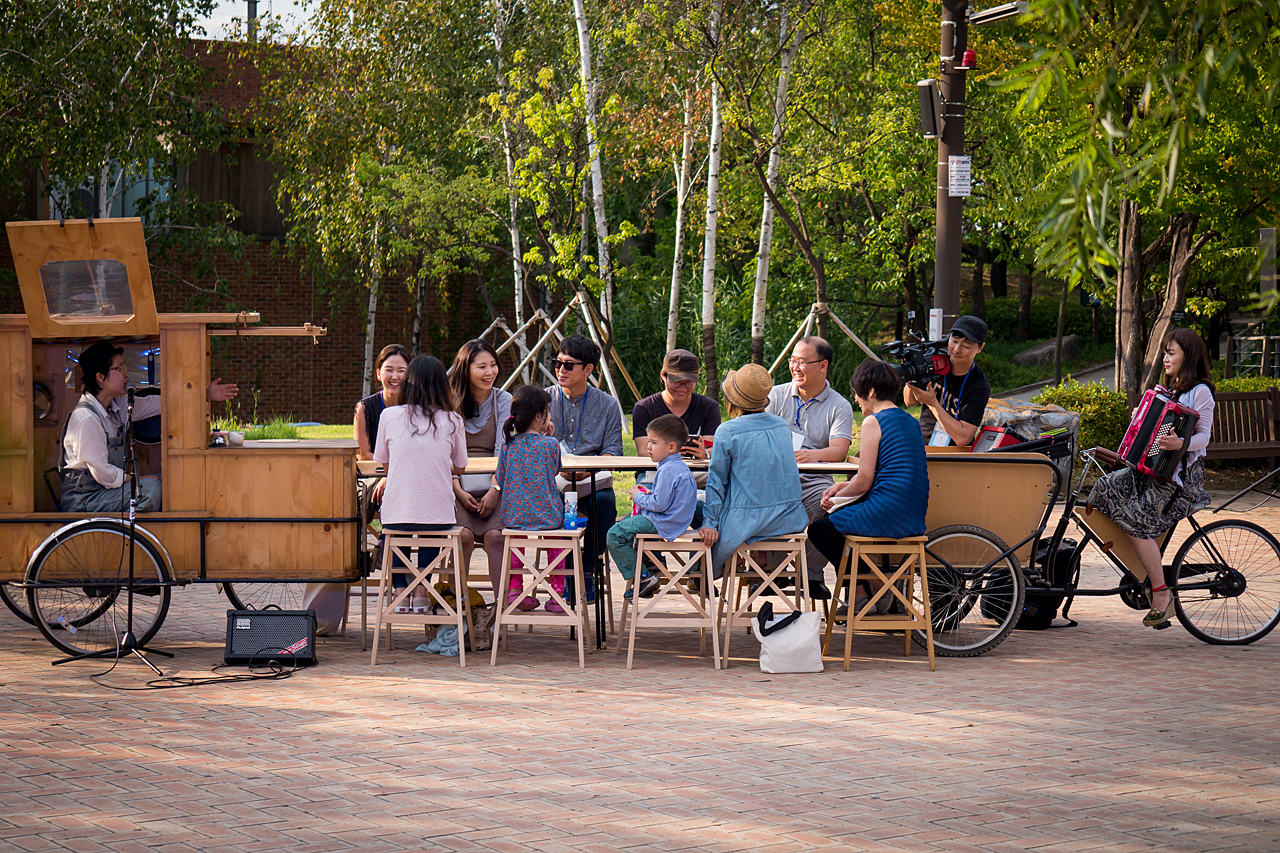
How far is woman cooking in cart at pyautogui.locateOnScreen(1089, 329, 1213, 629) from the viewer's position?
779 cm

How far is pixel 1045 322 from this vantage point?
123 ft

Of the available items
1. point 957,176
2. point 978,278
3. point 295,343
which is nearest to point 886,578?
point 957,176

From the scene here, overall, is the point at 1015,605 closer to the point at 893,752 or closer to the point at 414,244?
the point at 893,752

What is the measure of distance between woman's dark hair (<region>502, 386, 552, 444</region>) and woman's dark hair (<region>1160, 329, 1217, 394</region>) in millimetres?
3851

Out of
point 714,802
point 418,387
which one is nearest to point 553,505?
point 418,387

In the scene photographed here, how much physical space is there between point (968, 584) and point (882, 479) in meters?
0.99

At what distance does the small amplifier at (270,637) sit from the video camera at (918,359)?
3.74 m

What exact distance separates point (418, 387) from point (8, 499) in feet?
7.97

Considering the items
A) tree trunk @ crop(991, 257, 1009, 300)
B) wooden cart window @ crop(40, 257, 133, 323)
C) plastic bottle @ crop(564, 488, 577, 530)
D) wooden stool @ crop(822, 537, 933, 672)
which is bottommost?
wooden stool @ crop(822, 537, 933, 672)

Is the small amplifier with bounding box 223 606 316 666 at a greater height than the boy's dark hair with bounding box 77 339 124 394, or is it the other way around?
the boy's dark hair with bounding box 77 339 124 394

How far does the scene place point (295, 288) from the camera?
25875 mm

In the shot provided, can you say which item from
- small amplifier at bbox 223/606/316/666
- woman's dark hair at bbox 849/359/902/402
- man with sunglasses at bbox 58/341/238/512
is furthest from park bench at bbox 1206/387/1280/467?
man with sunglasses at bbox 58/341/238/512

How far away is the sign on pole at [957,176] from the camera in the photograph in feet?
33.2

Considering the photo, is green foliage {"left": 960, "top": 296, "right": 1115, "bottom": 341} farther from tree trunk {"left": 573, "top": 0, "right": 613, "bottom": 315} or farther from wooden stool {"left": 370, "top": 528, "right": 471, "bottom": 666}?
wooden stool {"left": 370, "top": 528, "right": 471, "bottom": 666}
